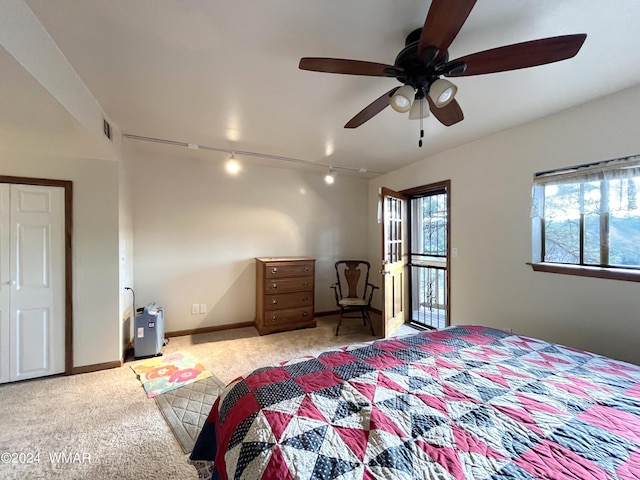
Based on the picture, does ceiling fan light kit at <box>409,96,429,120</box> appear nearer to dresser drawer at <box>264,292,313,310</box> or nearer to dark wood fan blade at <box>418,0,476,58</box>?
dark wood fan blade at <box>418,0,476,58</box>

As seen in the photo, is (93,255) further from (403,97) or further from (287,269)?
(403,97)

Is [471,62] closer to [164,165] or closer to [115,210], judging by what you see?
[115,210]

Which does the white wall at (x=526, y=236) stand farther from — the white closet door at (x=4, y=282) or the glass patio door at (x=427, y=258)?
the white closet door at (x=4, y=282)

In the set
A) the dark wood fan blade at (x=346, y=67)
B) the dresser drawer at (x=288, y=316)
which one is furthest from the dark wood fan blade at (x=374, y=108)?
the dresser drawer at (x=288, y=316)

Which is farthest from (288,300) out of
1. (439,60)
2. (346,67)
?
(439,60)

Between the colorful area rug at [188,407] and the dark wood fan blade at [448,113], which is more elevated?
the dark wood fan blade at [448,113]

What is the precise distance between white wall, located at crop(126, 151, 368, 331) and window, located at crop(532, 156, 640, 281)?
2.85 meters

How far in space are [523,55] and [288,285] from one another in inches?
129

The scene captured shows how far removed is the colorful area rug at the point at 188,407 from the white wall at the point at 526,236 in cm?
285

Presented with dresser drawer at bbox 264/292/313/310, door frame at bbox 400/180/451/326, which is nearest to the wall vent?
dresser drawer at bbox 264/292/313/310

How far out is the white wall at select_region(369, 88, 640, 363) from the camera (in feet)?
6.63

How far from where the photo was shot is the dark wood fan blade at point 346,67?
4.37ft

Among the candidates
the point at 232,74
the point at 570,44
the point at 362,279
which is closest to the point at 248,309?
the point at 362,279

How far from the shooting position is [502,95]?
2064 mm
